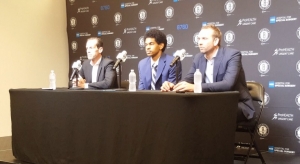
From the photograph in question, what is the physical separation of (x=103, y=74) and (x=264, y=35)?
1.88 meters

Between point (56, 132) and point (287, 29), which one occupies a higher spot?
point (287, 29)

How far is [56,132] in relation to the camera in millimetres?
3211

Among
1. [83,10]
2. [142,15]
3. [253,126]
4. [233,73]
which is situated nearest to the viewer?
[233,73]

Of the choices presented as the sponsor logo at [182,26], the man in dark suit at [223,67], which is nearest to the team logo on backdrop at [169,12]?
the sponsor logo at [182,26]

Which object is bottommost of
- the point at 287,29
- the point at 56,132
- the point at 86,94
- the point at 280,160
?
the point at 280,160

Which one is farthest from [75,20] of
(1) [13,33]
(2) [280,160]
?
(2) [280,160]

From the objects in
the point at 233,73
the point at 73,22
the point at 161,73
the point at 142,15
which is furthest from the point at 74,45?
the point at 233,73

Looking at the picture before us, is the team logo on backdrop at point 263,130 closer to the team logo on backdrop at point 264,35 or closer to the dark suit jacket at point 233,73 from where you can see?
the team logo on backdrop at point 264,35

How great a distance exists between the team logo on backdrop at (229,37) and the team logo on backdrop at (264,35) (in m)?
0.33

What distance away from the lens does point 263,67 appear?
13.7ft

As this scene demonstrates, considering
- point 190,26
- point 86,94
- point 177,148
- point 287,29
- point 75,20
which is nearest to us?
point 177,148

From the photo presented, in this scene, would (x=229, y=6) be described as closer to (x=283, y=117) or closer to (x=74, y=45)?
(x=283, y=117)

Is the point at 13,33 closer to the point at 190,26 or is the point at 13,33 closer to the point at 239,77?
the point at 190,26

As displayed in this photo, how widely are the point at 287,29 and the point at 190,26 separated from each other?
124 cm
